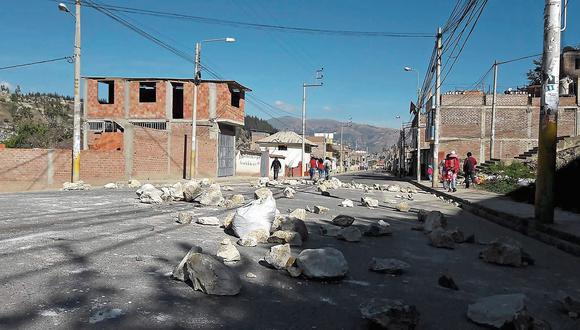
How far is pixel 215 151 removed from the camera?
33.0m

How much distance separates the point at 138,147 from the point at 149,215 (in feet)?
56.8

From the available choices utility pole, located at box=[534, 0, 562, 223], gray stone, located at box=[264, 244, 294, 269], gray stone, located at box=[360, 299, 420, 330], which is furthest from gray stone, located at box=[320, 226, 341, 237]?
utility pole, located at box=[534, 0, 562, 223]

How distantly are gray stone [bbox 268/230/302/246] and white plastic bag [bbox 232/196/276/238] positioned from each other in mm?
328

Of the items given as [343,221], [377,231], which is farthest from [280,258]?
[343,221]

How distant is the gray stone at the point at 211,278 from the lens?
4027mm

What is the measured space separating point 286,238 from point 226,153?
29.8 m

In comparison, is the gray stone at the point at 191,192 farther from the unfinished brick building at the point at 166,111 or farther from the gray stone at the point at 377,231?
the unfinished brick building at the point at 166,111

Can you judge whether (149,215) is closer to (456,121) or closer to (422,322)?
(422,322)

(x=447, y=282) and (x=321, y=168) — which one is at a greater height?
(x=321, y=168)

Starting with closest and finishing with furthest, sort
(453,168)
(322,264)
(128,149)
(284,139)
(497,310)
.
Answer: (497,310), (322,264), (453,168), (128,149), (284,139)

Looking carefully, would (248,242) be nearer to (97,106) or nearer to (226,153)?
(226,153)

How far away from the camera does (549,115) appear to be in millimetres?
8891

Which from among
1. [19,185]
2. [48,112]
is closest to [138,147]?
[19,185]

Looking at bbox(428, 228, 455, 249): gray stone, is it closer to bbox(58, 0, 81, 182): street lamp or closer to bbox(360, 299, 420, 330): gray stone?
bbox(360, 299, 420, 330): gray stone
